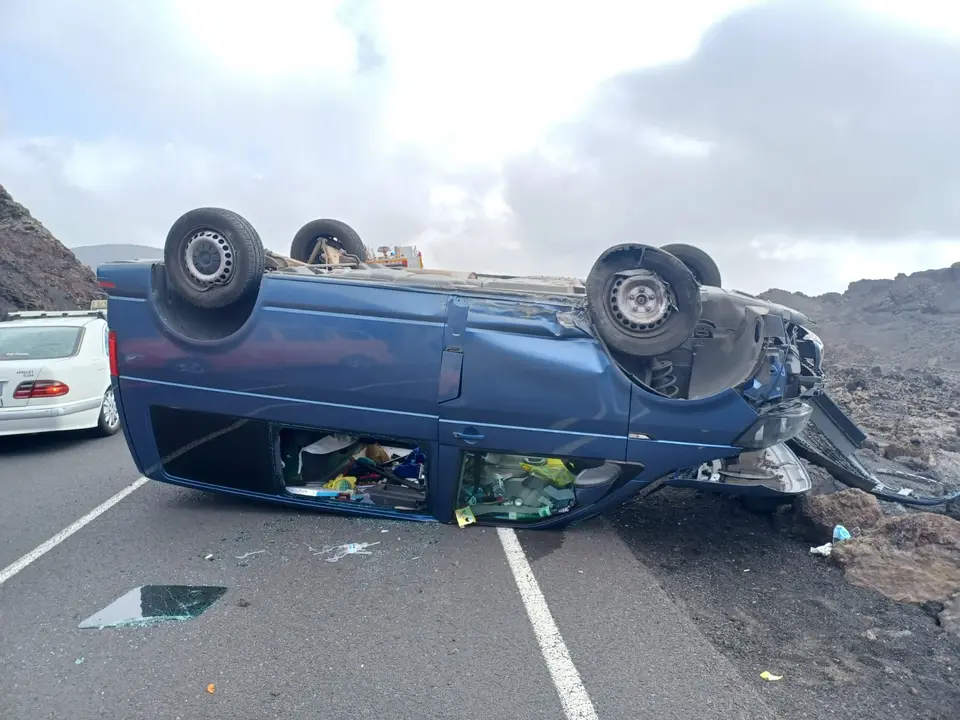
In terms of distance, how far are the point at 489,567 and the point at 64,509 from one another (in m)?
3.64

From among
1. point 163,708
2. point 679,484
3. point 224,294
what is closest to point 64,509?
point 224,294

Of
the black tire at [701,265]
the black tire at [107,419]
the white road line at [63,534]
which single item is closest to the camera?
the white road line at [63,534]

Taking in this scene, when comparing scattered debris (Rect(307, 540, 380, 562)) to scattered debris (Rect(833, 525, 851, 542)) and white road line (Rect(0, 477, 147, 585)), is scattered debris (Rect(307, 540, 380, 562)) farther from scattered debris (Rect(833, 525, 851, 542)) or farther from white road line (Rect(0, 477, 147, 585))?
scattered debris (Rect(833, 525, 851, 542))

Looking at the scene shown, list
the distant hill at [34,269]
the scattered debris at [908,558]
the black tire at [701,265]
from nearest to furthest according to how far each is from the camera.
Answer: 1. the scattered debris at [908,558]
2. the black tire at [701,265]
3. the distant hill at [34,269]

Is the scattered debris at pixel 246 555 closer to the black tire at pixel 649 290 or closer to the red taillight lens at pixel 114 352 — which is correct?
the red taillight lens at pixel 114 352

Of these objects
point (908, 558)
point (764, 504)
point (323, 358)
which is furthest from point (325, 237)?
point (908, 558)

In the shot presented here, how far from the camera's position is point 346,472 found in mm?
5531

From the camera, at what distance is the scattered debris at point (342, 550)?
468 centimetres

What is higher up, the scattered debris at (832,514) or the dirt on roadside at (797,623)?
the scattered debris at (832,514)

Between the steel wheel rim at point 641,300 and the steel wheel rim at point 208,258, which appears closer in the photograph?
the steel wheel rim at point 641,300

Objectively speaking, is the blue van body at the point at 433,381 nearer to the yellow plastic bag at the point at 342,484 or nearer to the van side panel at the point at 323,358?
the van side panel at the point at 323,358

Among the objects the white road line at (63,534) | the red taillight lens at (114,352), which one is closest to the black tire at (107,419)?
the white road line at (63,534)

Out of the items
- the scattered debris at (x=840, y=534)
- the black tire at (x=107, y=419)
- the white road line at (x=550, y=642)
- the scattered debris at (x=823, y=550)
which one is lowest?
the black tire at (x=107, y=419)

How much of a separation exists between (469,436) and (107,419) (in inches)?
236
